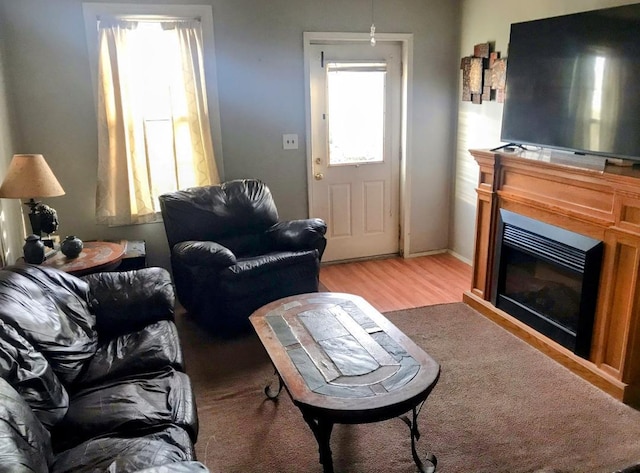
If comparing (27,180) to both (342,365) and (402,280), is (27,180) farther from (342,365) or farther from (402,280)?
(402,280)

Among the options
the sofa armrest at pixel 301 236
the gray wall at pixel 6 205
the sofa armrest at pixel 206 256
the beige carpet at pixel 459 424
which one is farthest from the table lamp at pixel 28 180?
the sofa armrest at pixel 301 236

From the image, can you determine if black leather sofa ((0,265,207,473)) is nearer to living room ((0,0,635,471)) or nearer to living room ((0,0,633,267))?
living room ((0,0,635,471))

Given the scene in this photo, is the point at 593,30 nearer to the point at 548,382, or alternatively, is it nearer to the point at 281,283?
the point at 548,382

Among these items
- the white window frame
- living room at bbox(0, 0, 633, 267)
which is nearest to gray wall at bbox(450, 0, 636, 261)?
living room at bbox(0, 0, 633, 267)

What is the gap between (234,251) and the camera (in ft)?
13.3

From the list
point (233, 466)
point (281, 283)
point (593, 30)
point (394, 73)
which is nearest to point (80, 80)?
point (281, 283)

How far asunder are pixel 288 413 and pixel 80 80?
9.47 feet

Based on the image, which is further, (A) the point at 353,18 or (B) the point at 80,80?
(A) the point at 353,18

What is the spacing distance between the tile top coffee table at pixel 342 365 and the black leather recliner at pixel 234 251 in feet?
2.23

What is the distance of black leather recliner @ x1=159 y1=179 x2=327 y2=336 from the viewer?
3.49 meters

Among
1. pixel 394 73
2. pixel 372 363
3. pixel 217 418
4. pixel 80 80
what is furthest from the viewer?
pixel 394 73

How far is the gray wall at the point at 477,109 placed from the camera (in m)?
3.87

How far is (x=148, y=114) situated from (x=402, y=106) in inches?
87.7

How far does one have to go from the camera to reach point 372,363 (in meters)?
2.26
